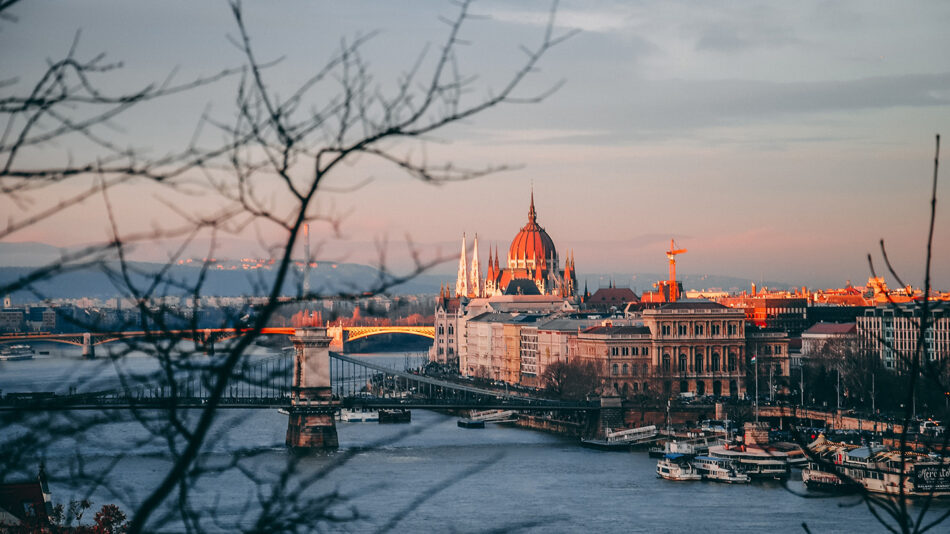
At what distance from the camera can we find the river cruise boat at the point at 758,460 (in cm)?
3119

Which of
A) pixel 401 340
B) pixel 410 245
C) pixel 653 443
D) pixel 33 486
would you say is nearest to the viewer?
pixel 410 245

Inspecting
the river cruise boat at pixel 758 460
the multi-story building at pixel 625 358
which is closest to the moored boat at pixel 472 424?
the multi-story building at pixel 625 358

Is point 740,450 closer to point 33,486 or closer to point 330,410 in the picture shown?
point 330,410

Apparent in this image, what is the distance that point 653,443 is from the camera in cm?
3762

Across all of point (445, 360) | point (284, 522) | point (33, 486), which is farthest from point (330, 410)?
point (445, 360)

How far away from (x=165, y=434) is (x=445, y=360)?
71.5 metres

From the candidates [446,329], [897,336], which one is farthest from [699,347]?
[446,329]

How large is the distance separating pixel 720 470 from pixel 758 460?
48.6 inches

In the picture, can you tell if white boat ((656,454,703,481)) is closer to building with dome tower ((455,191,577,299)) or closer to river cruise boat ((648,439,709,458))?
river cruise boat ((648,439,709,458))

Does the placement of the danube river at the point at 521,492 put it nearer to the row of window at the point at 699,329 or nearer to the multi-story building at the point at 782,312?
the row of window at the point at 699,329

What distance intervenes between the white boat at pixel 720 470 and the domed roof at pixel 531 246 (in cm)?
5471

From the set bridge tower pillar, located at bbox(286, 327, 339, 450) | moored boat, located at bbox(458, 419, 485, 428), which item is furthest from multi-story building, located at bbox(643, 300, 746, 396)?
bridge tower pillar, located at bbox(286, 327, 339, 450)

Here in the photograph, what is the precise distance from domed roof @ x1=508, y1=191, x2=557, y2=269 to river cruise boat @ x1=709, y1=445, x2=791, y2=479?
53.8 meters

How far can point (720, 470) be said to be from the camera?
30.8 metres
